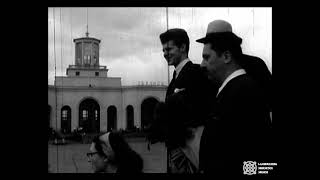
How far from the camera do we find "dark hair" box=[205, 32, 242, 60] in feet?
9.36

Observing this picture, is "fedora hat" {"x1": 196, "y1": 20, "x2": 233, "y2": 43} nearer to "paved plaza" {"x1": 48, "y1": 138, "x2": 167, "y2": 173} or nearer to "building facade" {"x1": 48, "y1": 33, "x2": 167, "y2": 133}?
"building facade" {"x1": 48, "y1": 33, "x2": 167, "y2": 133}

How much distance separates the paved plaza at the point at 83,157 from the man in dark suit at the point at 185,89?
0.10 meters

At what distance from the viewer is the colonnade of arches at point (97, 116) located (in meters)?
3.18

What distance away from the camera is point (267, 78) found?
9.79ft

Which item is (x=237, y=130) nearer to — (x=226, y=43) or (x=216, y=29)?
(x=226, y=43)

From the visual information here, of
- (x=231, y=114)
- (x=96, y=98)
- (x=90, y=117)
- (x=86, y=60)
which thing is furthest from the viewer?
(x=90, y=117)

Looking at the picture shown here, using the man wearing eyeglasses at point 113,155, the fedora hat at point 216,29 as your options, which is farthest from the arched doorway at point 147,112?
the man wearing eyeglasses at point 113,155

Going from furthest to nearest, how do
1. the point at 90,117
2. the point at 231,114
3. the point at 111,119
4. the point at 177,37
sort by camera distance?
the point at 90,117
the point at 111,119
the point at 177,37
the point at 231,114

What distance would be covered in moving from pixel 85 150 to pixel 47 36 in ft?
3.27

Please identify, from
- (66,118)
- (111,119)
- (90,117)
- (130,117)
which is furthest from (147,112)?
(90,117)

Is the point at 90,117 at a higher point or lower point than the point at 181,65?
lower

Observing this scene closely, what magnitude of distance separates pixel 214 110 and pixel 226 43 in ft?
1.63

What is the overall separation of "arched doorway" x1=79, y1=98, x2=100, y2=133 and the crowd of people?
30.5 inches

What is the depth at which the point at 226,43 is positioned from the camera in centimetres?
286
